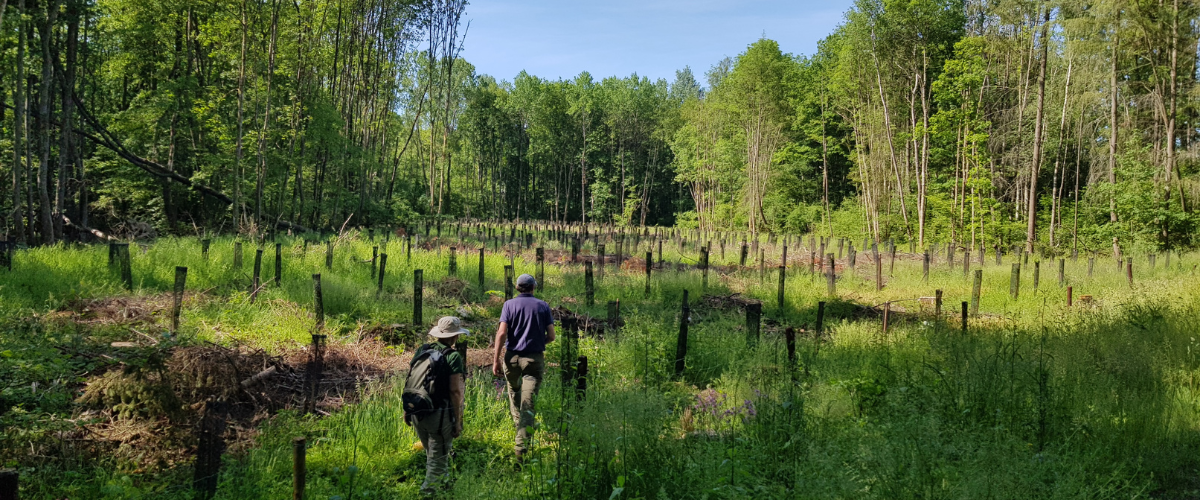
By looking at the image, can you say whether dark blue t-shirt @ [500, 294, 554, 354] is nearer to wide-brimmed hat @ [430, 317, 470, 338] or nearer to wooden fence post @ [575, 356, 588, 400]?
wooden fence post @ [575, 356, 588, 400]

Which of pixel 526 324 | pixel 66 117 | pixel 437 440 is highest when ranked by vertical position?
pixel 66 117

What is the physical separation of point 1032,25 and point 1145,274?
12.3 meters

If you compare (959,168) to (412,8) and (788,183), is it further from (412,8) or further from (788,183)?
(412,8)

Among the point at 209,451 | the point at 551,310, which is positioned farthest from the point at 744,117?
the point at 209,451

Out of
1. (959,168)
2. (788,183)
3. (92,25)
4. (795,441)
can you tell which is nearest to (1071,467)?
(795,441)

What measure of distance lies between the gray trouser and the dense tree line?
37.0ft

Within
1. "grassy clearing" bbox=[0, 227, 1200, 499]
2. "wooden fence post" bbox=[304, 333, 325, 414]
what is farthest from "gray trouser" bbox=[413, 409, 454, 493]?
"wooden fence post" bbox=[304, 333, 325, 414]

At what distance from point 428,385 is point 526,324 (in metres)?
1.18

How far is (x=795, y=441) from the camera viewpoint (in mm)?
4309

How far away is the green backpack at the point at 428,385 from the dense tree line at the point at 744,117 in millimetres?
11046

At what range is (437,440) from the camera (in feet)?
14.6

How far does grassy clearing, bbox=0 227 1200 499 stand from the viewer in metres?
3.95

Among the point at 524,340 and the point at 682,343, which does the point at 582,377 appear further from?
the point at 682,343

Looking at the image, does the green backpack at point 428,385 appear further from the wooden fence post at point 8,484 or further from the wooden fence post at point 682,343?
the wooden fence post at point 682,343
